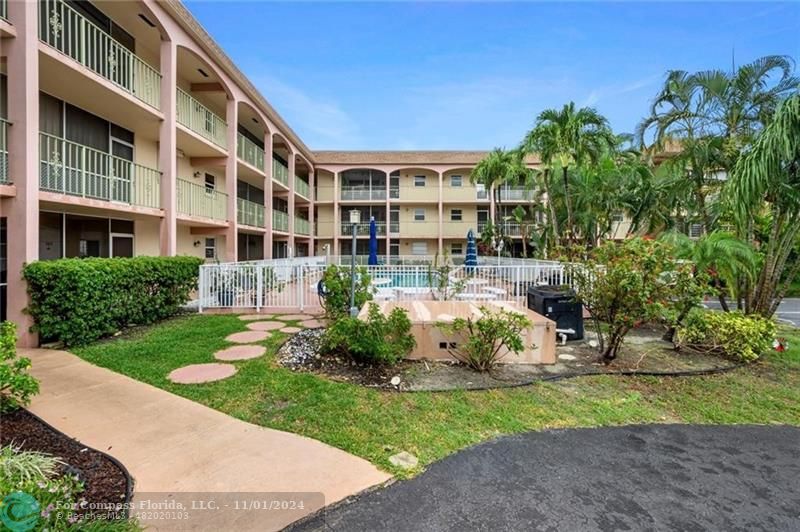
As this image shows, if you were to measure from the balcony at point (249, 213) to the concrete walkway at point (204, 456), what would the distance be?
11365mm

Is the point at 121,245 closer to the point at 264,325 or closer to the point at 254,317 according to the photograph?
the point at 254,317

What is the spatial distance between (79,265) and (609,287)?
886 cm

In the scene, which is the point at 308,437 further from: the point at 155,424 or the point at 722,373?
the point at 722,373

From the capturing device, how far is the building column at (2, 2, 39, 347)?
6.21m

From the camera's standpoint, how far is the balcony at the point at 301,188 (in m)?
22.6

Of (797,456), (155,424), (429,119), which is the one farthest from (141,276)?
(429,119)

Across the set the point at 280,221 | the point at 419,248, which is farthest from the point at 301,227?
the point at 419,248

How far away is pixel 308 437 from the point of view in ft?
11.4

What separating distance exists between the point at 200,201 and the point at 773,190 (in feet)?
47.4

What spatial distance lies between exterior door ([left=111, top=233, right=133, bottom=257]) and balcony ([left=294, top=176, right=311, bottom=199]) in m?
12.3

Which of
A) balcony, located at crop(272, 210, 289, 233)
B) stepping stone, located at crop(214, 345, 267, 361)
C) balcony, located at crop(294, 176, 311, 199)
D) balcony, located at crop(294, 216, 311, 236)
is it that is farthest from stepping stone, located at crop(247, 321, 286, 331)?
balcony, located at crop(294, 216, 311, 236)

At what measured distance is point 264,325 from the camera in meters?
8.37

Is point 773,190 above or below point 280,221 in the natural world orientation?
below

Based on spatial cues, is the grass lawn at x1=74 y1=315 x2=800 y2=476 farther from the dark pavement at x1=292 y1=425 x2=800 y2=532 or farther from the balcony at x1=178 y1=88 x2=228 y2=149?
the balcony at x1=178 y1=88 x2=228 y2=149
